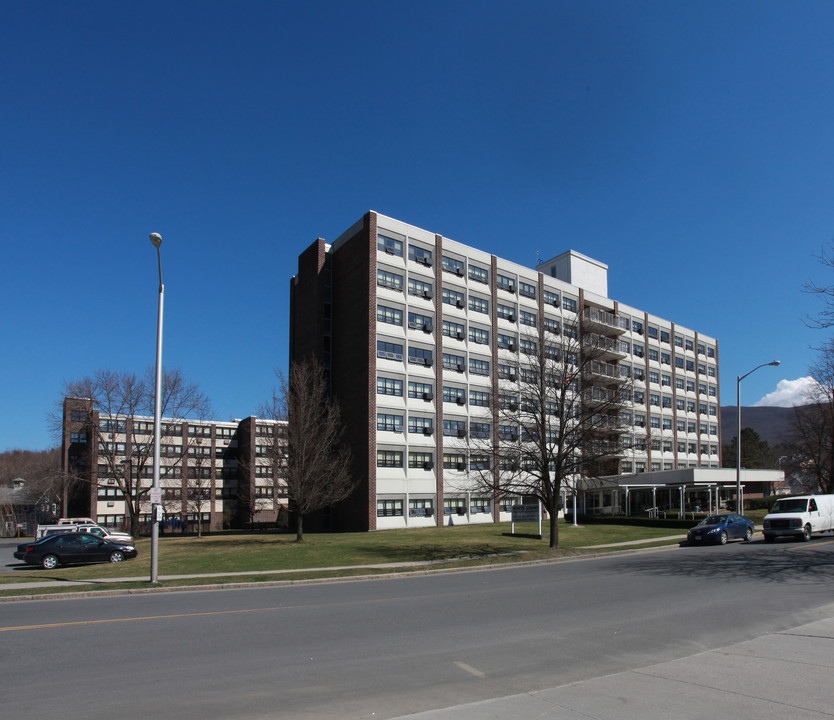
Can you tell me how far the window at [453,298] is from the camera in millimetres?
49438

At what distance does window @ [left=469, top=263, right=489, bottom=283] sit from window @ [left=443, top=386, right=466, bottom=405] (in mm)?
9619

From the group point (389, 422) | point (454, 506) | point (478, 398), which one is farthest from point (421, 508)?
point (478, 398)

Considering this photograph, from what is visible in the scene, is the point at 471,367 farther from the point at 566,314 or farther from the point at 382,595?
the point at 382,595

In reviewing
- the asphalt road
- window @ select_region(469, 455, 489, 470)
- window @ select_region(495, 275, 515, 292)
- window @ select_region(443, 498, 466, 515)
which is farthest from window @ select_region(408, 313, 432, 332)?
the asphalt road

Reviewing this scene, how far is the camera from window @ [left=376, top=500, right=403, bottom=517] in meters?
43.2

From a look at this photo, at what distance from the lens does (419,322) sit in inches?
1871

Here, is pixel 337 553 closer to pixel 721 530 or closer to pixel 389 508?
pixel 389 508

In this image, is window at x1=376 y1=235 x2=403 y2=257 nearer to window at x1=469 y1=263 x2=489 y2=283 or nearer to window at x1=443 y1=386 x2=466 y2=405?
window at x1=469 y1=263 x2=489 y2=283

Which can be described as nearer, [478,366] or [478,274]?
[478,366]

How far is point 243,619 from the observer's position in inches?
495

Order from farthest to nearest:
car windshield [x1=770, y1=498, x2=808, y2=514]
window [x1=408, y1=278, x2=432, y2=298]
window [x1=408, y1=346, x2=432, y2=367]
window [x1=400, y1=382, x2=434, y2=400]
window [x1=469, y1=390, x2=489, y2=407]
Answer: window [x1=469, y1=390, x2=489, y2=407] → window [x1=408, y1=278, x2=432, y2=298] → window [x1=408, y1=346, x2=432, y2=367] → window [x1=400, y1=382, x2=434, y2=400] → car windshield [x1=770, y1=498, x2=808, y2=514]

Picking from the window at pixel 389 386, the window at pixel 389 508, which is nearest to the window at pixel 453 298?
the window at pixel 389 386

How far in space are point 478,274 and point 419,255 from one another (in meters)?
6.47

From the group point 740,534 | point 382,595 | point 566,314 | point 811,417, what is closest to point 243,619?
point 382,595
